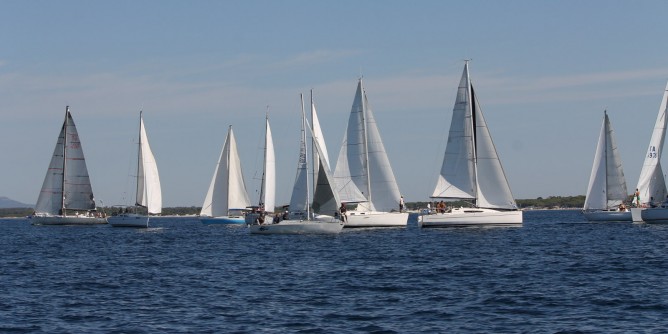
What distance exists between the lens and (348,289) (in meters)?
33.4

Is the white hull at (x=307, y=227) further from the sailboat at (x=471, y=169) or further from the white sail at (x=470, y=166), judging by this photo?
the white sail at (x=470, y=166)

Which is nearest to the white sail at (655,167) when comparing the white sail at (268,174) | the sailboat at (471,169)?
the sailboat at (471,169)

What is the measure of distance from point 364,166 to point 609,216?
26226mm

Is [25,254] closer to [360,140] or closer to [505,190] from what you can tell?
[360,140]

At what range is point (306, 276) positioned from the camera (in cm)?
3825

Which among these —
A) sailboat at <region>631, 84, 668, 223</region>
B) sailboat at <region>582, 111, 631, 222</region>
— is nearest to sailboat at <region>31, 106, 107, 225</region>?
sailboat at <region>582, 111, 631, 222</region>

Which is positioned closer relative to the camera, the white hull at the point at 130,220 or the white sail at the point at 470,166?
the white sail at the point at 470,166

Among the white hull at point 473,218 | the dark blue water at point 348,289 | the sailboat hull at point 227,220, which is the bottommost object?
the dark blue water at point 348,289

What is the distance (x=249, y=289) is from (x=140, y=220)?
6558 cm

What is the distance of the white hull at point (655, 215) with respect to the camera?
72438 mm

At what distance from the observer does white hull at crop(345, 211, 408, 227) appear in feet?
237

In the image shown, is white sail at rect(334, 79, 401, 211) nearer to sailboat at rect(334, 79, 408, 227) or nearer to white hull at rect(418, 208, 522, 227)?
sailboat at rect(334, 79, 408, 227)

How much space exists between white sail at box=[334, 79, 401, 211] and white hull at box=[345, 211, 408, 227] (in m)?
1.03

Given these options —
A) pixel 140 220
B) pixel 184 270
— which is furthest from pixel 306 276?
pixel 140 220
